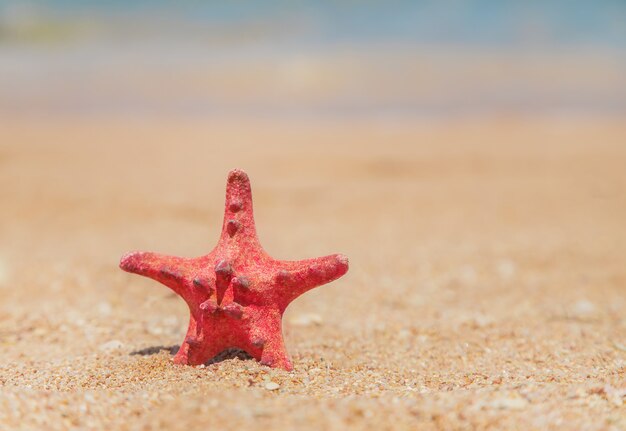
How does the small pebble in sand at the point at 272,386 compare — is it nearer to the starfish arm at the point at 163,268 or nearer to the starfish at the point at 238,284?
the starfish at the point at 238,284

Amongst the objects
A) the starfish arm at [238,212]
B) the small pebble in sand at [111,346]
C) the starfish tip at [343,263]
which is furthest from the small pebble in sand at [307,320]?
the starfish tip at [343,263]

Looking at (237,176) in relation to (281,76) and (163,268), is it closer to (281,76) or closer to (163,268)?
(163,268)

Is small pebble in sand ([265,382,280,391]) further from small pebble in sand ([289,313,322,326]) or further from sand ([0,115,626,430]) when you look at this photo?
small pebble in sand ([289,313,322,326])

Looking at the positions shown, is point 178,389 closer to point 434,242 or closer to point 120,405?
point 120,405

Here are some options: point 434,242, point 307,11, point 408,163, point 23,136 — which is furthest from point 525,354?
point 307,11

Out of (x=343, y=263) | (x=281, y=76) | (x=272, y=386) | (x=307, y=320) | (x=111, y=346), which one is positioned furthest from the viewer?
(x=281, y=76)

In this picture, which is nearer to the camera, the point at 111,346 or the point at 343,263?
the point at 343,263

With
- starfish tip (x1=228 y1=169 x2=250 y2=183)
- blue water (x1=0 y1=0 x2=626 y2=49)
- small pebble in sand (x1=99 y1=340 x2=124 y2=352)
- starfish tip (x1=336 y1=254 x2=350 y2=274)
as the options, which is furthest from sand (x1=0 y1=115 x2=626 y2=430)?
blue water (x1=0 y1=0 x2=626 y2=49)

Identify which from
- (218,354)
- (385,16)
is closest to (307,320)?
(218,354)
